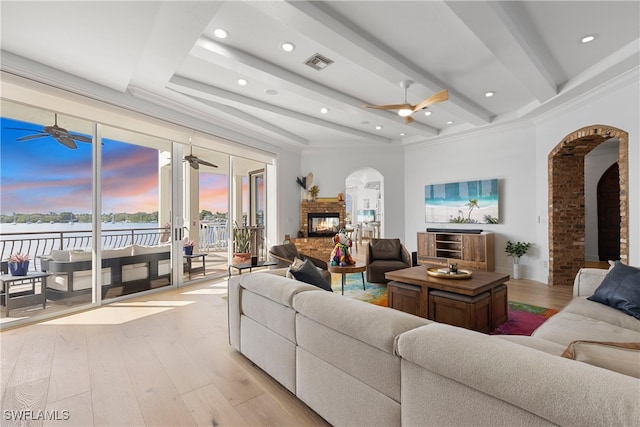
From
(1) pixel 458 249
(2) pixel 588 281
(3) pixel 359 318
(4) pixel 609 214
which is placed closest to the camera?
(3) pixel 359 318

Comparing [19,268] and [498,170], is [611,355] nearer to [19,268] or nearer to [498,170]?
[19,268]

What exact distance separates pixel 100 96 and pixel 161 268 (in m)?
2.53

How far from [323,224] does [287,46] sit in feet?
15.4

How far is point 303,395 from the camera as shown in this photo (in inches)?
70.7

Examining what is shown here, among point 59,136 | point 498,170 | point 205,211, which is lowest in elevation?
point 205,211

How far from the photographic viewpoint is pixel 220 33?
9.44 ft

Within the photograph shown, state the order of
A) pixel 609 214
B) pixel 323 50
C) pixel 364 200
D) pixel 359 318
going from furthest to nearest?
pixel 364 200 < pixel 609 214 < pixel 323 50 < pixel 359 318

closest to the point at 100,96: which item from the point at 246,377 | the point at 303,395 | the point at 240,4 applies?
the point at 240,4

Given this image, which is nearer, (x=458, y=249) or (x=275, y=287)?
(x=275, y=287)

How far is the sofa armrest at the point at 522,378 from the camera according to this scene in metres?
0.80

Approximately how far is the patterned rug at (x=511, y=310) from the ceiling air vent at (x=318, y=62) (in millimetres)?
2935

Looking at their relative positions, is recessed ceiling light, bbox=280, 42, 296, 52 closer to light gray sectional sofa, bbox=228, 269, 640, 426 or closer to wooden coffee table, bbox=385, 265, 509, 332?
light gray sectional sofa, bbox=228, 269, 640, 426

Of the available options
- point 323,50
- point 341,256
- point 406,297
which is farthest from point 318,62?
point 406,297

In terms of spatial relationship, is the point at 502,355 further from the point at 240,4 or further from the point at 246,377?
the point at 240,4
